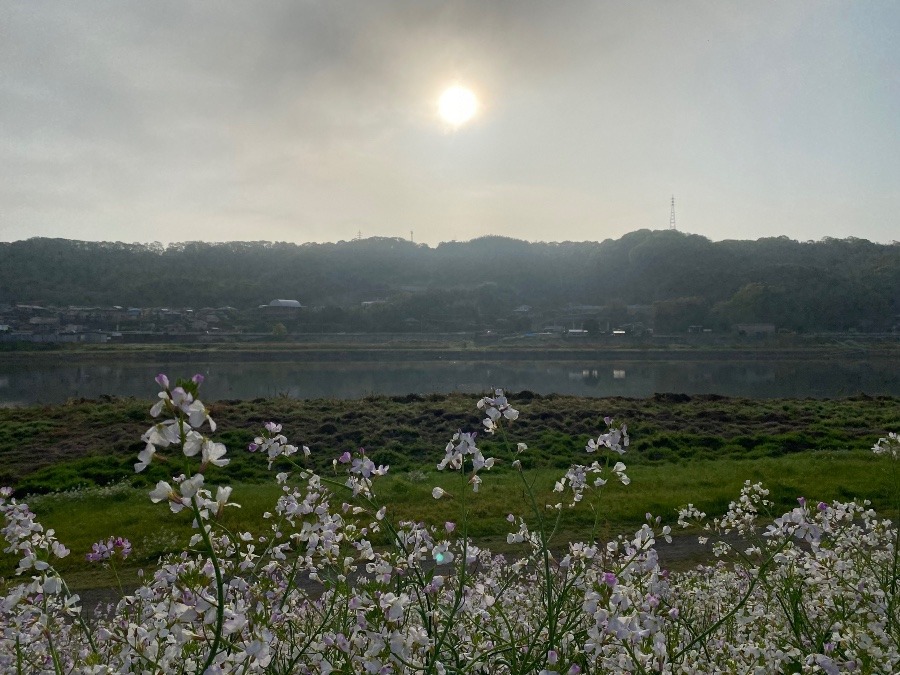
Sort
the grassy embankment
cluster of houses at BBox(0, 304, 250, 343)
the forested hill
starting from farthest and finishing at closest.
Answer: the forested hill < cluster of houses at BBox(0, 304, 250, 343) < the grassy embankment

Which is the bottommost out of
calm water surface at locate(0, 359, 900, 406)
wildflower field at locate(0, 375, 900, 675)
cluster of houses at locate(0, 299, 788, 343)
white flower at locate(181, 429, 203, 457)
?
calm water surface at locate(0, 359, 900, 406)

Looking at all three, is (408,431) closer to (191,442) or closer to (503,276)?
(191,442)

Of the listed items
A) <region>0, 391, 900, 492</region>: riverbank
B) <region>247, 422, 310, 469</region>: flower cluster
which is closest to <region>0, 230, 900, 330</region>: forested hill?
<region>0, 391, 900, 492</region>: riverbank

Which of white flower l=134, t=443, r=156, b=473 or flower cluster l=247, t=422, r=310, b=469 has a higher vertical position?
white flower l=134, t=443, r=156, b=473

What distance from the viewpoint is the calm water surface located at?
33.7 m

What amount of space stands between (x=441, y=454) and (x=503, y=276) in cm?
10940

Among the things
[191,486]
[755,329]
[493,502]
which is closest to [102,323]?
[755,329]

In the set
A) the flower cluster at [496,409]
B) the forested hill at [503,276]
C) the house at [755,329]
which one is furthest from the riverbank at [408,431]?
the forested hill at [503,276]

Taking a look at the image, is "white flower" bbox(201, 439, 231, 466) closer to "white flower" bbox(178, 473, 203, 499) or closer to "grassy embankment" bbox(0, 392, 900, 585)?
"white flower" bbox(178, 473, 203, 499)

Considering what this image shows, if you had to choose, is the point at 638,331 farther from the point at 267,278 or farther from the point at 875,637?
the point at 875,637

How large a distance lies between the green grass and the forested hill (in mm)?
71664

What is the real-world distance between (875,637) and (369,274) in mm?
123855

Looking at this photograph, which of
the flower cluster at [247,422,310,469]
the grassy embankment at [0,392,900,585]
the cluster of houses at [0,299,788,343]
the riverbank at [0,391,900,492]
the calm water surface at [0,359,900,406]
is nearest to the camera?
the flower cluster at [247,422,310,469]

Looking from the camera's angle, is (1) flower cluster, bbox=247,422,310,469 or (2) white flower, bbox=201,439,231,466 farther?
(1) flower cluster, bbox=247,422,310,469
